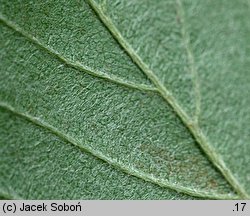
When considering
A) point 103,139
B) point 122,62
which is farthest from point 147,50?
point 103,139

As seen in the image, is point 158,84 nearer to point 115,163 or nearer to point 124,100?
point 124,100

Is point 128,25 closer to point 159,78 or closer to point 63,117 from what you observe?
point 159,78

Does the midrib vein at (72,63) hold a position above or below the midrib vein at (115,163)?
above

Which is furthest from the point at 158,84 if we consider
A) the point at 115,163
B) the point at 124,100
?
the point at 115,163

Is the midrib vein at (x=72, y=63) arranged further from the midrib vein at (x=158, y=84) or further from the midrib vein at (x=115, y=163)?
the midrib vein at (x=115, y=163)

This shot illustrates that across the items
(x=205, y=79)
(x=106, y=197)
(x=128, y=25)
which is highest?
(x=128, y=25)

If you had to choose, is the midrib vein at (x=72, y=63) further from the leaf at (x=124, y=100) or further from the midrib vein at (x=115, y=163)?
the midrib vein at (x=115, y=163)

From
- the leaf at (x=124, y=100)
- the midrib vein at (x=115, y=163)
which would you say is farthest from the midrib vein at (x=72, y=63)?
the midrib vein at (x=115, y=163)
